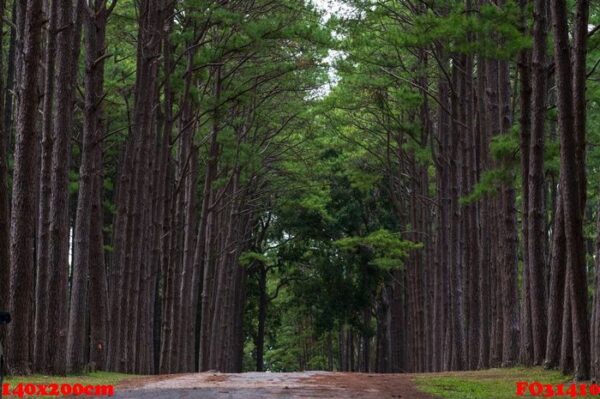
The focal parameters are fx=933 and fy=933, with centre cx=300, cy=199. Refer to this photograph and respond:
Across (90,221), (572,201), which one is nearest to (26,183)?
(90,221)

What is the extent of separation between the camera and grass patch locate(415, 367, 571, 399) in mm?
12781

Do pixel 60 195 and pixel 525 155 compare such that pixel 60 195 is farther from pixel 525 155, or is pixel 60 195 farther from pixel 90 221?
pixel 525 155

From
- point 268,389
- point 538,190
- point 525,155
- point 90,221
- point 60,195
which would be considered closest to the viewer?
point 268,389

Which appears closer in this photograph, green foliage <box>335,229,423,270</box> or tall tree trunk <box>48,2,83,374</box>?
tall tree trunk <box>48,2,83,374</box>

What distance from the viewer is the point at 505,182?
19797 mm

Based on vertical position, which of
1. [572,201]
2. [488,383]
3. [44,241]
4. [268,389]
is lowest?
[488,383]

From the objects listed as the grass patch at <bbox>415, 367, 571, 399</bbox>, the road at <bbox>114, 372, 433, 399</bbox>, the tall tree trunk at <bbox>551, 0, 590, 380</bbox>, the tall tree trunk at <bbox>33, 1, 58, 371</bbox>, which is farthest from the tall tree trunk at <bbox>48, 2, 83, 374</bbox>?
the tall tree trunk at <bbox>551, 0, 590, 380</bbox>

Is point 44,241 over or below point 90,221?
below

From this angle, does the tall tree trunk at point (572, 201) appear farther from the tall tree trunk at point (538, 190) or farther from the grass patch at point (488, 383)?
the tall tree trunk at point (538, 190)

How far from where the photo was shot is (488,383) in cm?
1495

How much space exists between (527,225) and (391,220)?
92.4 ft

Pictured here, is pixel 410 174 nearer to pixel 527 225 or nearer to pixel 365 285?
pixel 365 285

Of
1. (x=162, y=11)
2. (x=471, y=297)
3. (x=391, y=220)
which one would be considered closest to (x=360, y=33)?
(x=162, y=11)

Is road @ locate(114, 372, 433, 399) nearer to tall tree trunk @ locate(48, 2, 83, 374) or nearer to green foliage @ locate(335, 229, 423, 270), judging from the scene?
tall tree trunk @ locate(48, 2, 83, 374)
